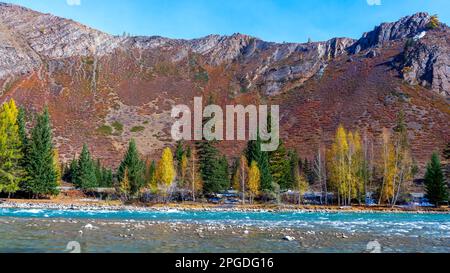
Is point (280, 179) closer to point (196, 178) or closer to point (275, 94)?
point (196, 178)

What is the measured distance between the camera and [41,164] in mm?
62688

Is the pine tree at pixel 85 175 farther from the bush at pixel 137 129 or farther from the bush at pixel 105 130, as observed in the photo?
the bush at pixel 137 129

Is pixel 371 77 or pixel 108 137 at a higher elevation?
pixel 371 77

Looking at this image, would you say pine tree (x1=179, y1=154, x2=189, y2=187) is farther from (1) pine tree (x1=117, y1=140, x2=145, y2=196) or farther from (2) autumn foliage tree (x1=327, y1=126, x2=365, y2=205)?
(2) autumn foliage tree (x1=327, y1=126, x2=365, y2=205)

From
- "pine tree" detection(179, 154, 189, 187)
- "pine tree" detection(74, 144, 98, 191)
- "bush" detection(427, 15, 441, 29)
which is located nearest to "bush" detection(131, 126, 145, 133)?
"pine tree" detection(74, 144, 98, 191)

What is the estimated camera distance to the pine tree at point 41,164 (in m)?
61.4

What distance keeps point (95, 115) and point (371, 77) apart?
4690 inches

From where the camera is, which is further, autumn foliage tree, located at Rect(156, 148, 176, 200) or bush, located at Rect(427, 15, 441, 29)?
bush, located at Rect(427, 15, 441, 29)

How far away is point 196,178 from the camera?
69500 millimetres

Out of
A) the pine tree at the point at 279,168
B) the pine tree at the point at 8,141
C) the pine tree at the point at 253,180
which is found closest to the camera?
the pine tree at the point at 8,141

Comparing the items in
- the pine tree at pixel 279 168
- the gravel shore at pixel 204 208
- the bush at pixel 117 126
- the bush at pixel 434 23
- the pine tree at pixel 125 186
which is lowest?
the gravel shore at pixel 204 208

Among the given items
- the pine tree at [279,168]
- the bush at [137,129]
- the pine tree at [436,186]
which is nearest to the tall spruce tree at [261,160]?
the pine tree at [279,168]

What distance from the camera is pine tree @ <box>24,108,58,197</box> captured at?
2419 inches
